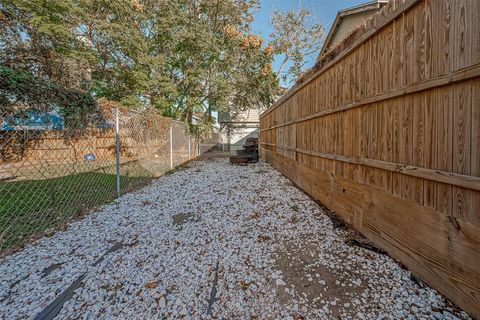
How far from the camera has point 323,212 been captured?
322 centimetres

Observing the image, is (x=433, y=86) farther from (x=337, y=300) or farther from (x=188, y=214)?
(x=188, y=214)

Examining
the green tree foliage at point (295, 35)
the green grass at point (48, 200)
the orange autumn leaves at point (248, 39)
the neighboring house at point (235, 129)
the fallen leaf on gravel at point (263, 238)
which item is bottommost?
the fallen leaf on gravel at point (263, 238)

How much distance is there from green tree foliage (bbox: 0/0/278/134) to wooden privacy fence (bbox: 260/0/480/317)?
338 inches

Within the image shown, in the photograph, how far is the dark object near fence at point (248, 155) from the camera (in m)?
8.60

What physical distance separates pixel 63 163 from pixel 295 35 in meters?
16.1

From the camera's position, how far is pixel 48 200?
3803 millimetres

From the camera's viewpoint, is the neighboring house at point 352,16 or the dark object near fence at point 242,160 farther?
the dark object near fence at point 242,160

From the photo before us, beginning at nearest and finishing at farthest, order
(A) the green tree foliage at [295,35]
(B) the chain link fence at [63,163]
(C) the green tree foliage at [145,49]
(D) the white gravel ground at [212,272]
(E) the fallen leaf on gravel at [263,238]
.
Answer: (D) the white gravel ground at [212,272], (E) the fallen leaf on gravel at [263,238], (B) the chain link fence at [63,163], (C) the green tree foliage at [145,49], (A) the green tree foliage at [295,35]

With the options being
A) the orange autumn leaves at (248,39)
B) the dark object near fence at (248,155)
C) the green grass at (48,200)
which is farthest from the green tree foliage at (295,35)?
the green grass at (48,200)

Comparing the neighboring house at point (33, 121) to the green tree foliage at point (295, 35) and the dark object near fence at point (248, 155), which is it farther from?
the green tree foliage at point (295, 35)

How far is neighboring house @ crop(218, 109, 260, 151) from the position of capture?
16906 mm

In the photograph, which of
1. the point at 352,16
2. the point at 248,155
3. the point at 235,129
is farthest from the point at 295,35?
the point at 248,155

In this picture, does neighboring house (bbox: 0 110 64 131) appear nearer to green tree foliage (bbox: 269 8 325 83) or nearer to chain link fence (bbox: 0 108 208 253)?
chain link fence (bbox: 0 108 208 253)

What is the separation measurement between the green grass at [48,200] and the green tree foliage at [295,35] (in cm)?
1357
